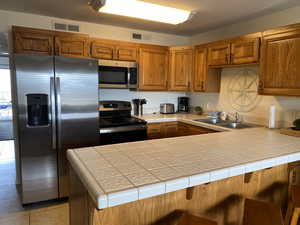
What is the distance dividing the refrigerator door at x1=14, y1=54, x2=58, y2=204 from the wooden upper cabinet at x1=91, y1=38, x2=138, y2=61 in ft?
2.66

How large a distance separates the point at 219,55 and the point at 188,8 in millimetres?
836

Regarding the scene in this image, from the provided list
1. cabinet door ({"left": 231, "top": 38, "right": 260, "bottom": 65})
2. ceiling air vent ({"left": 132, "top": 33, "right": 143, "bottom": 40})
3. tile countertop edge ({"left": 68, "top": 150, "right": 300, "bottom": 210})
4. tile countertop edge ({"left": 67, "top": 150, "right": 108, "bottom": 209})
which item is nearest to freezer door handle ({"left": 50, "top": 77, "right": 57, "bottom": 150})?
tile countertop edge ({"left": 68, "top": 150, "right": 300, "bottom": 210})

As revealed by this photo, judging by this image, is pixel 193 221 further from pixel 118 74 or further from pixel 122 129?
pixel 118 74

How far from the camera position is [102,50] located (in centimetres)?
312

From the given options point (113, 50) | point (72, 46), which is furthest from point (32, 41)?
point (113, 50)

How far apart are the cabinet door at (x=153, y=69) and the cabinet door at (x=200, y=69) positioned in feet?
1.63

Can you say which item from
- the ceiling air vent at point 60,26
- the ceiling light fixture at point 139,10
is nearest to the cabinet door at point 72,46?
the ceiling air vent at point 60,26

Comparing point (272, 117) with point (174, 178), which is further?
point (272, 117)

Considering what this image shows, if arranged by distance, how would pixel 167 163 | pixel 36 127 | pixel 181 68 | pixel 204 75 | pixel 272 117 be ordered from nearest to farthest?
pixel 167 163 → pixel 36 127 → pixel 272 117 → pixel 204 75 → pixel 181 68

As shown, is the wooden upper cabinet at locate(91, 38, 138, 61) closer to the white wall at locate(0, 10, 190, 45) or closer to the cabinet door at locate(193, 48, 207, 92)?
the white wall at locate(0, 10, 190, 45)

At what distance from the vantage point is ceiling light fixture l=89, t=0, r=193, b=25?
6.72 ft

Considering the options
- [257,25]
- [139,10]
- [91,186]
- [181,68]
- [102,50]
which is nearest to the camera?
[91,186]

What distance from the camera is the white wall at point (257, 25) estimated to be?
2504 mm

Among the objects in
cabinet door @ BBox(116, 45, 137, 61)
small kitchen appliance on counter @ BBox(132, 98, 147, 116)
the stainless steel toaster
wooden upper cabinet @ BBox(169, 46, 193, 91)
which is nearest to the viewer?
cabinet door @ BBox(116, 45, 137, 61)
